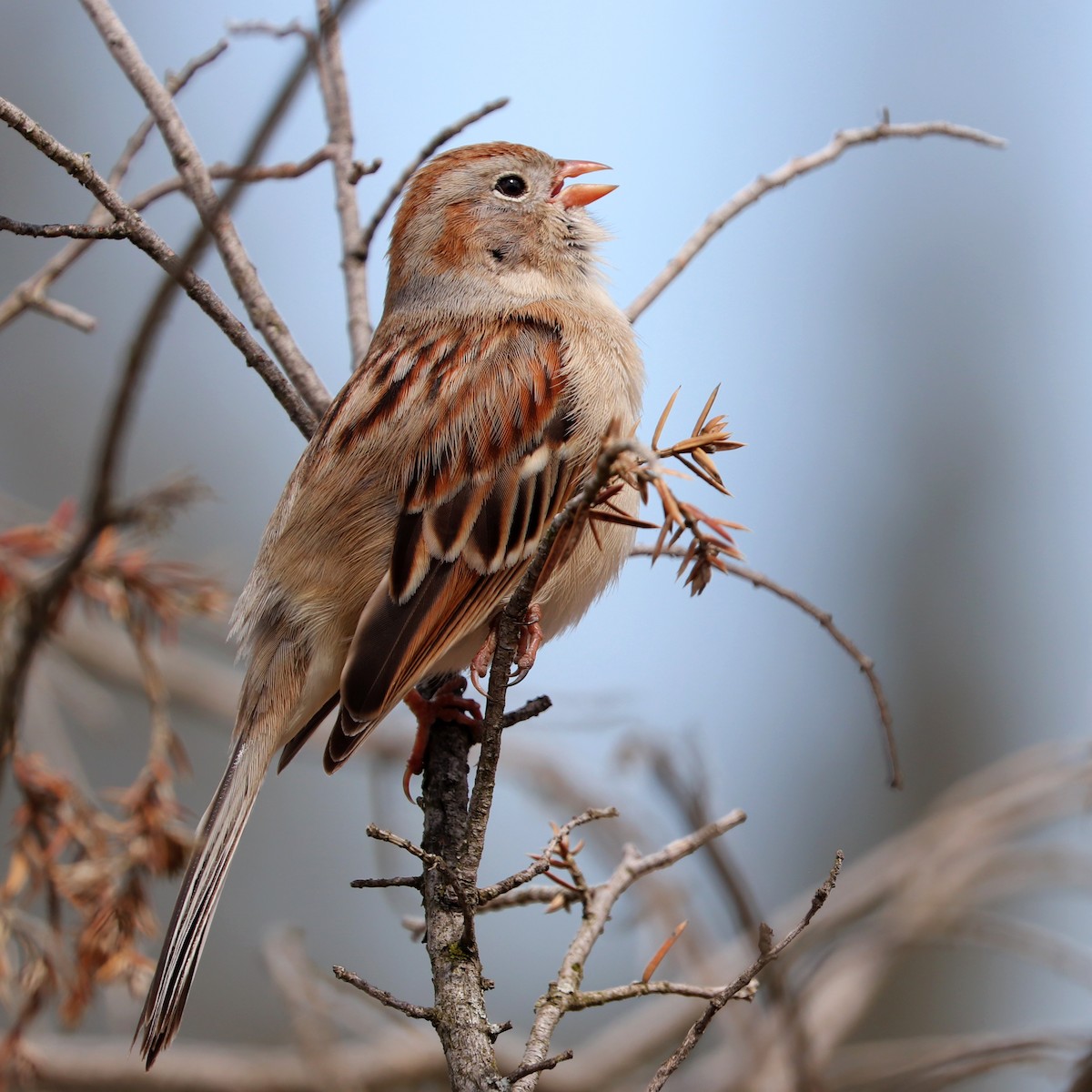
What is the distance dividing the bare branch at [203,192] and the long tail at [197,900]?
1.00 metres

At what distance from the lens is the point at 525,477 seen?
3.06 meters

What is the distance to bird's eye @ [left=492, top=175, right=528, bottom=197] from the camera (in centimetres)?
395

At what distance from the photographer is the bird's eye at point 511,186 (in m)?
3.95

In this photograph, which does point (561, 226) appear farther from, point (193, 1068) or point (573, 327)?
point (193, 1068)

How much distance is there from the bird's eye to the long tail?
2.00 m

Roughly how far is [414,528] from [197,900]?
0.96m

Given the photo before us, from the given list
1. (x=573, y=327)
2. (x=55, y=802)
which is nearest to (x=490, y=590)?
(x=573, y=327)

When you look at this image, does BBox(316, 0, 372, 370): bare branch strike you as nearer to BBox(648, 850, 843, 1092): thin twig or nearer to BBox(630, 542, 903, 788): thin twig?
BBox(630, 542, 903, 788): thin twig

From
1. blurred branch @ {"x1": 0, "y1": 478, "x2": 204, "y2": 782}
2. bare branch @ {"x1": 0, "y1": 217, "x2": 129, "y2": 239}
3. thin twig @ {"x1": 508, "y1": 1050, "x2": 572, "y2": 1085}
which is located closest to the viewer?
blurred branch @ {"x1": 0, "y1": 478, "x2": 204, "y2": 782}

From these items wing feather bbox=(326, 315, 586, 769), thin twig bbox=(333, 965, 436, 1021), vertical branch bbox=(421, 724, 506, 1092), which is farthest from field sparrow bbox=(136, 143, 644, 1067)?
thin twig bbox=(333, 965, 436, 1021)

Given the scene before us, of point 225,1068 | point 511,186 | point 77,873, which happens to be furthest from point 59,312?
point 225,1068

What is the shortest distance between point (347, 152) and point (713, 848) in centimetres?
236

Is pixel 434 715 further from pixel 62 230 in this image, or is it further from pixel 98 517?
pixel 98 517

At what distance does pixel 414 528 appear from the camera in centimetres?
295
